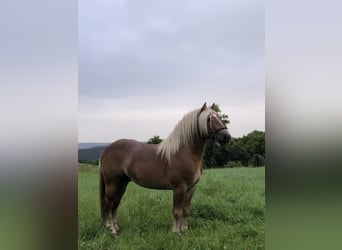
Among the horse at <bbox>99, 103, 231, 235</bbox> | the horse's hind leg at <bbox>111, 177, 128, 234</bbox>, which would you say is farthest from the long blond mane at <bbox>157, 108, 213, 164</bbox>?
the horse's hind leg at <bbox>111, 177, 128, 234</bbox>

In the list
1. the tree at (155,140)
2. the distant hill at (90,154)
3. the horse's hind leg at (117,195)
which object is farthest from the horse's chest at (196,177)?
the distant hill at (90,154)

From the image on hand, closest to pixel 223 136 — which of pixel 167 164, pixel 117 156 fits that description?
pixel 167 164

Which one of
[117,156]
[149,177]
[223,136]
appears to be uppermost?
[223,136]

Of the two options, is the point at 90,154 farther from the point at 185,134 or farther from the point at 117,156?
the point at 185,134

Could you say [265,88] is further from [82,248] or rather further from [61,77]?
[82,248]

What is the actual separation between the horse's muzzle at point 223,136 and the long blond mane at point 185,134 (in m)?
0.06

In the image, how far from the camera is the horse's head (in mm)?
1790

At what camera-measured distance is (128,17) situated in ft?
5.91

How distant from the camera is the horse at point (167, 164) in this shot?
5.99ft

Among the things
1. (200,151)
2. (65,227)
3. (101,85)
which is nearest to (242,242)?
(200,151)

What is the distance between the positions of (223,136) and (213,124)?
0.08 m

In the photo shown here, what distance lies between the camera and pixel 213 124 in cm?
181

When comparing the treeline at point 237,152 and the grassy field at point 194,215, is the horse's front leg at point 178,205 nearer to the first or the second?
the grassy field at point 194,215

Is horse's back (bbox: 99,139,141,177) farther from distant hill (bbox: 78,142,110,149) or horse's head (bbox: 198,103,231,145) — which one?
horse's head (bbox: 198,103,231,145)
